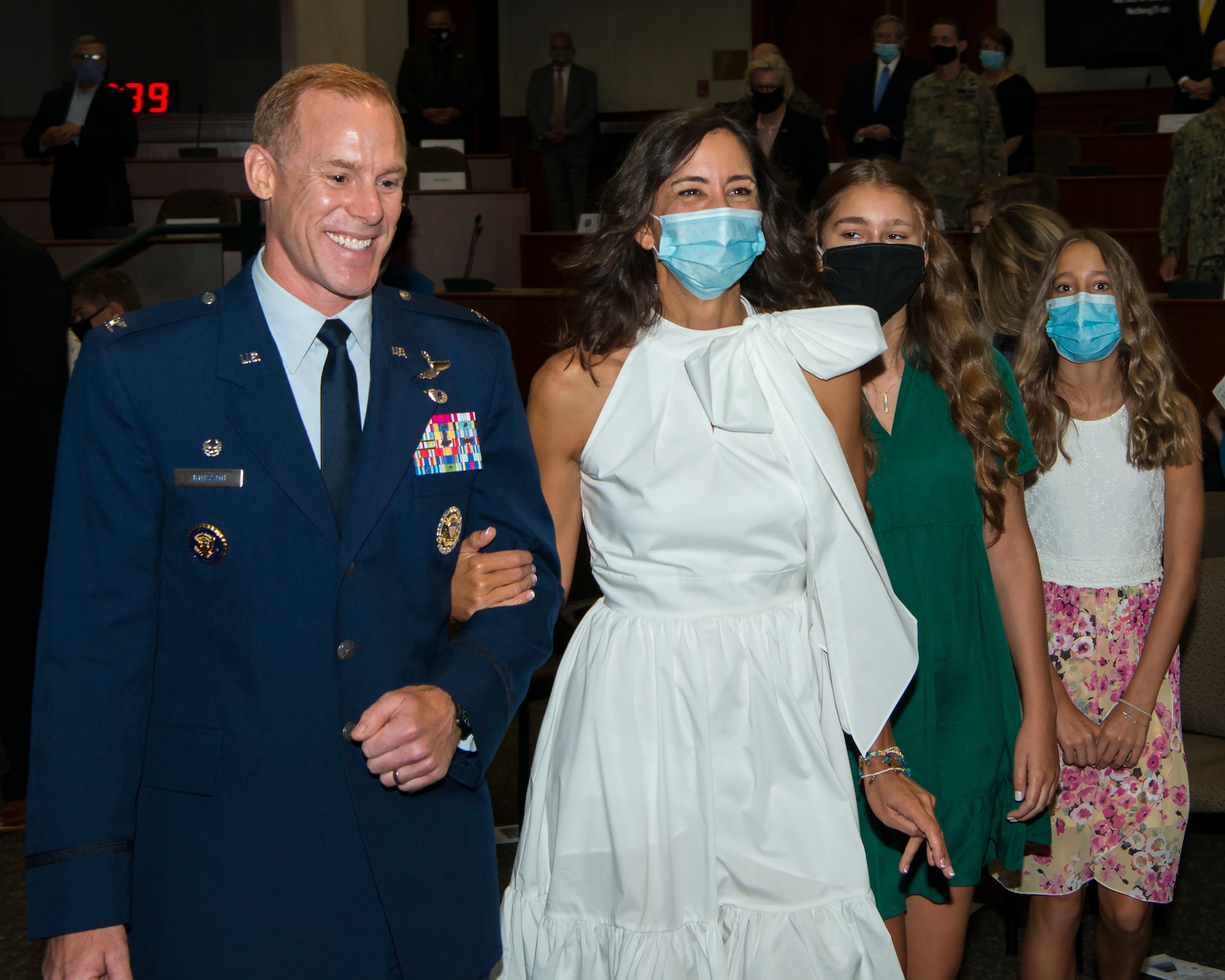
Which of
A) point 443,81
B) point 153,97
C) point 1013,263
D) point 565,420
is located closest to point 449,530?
point 565,420

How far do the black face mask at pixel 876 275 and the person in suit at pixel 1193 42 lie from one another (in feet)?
21.0

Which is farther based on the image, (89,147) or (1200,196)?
(89,147)

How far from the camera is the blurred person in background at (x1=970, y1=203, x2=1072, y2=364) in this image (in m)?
2.89

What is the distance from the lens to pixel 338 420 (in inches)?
52.6

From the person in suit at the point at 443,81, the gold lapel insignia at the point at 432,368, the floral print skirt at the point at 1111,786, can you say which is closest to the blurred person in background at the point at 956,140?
the person in suit at the point at 443,81

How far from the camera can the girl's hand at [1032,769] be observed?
2.04 metres

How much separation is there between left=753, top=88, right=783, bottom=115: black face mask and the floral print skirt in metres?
5.11

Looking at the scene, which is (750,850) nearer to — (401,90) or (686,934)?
(686,934)

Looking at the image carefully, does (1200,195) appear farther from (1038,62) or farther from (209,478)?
(1038,62)

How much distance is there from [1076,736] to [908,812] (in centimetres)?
74

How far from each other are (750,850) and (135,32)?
46.3 ft

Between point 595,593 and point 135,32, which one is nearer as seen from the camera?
point 595,593

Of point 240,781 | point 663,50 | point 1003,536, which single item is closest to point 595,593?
point 1003,536

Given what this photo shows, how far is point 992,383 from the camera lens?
2107 millimetres
